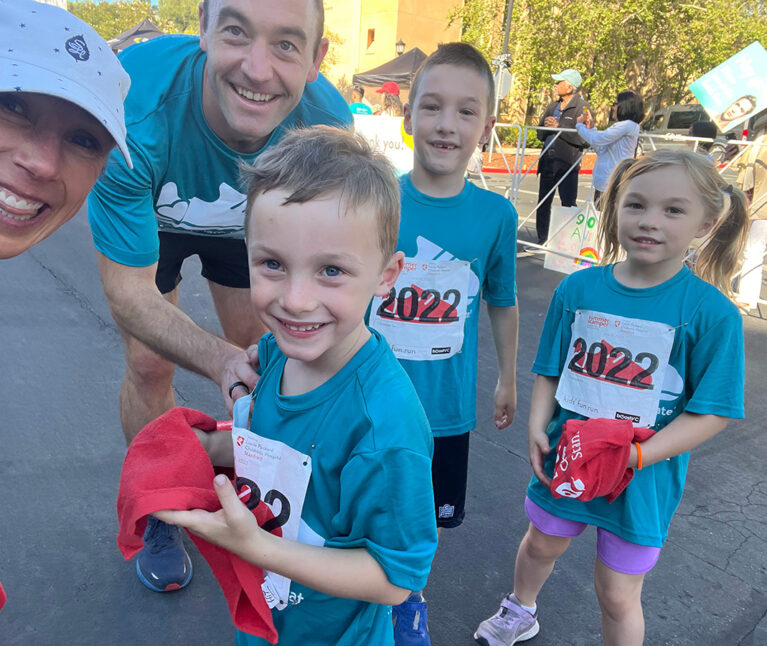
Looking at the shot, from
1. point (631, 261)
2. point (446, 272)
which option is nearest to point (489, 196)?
point (446, 272)

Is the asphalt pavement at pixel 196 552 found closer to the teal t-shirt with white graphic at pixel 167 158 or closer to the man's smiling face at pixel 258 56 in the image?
the teal t-shirt with white graphic at pixel 167 158

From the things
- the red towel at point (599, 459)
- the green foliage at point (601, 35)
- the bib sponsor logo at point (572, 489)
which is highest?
the green foliage at point (601, 35)

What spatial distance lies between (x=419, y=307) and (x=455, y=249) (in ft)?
0.78

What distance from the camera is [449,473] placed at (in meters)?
2.28

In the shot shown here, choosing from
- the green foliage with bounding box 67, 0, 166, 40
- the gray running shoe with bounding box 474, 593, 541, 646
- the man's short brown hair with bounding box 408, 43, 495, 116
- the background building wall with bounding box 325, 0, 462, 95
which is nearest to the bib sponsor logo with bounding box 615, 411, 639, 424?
the gray running shoe with bounding box 474, 593, 541, 646

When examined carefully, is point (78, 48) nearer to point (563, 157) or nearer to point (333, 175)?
point (333, 175)

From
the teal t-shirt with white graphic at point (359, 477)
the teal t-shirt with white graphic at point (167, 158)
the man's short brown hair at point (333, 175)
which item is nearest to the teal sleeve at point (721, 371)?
the teal t-shirt with white graphic at point (359, 477)

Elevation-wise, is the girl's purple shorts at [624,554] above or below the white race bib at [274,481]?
below

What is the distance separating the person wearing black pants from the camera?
8445mm

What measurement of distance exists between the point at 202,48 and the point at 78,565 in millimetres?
1954

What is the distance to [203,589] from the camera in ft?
7.78

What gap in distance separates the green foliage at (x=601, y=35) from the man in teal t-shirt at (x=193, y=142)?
67.8ft

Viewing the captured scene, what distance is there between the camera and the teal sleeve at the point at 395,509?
1.12m

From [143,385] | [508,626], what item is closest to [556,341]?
[508,626]
